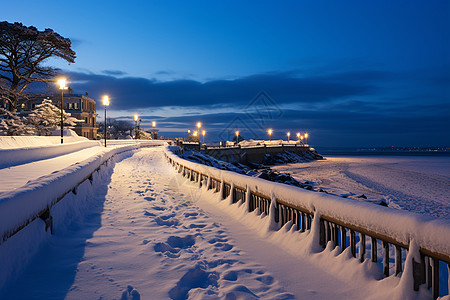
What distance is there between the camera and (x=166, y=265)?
489cm

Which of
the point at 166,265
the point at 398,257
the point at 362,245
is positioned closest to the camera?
the point at 398,257

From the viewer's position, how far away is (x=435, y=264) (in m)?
3.09

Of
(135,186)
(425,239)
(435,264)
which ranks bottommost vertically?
(135,186)

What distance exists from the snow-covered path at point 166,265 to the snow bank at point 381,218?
879mm

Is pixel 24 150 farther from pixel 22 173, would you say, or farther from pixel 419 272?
pixel 419 272

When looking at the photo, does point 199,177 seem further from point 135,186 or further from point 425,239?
point 425,239

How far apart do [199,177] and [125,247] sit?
819cm

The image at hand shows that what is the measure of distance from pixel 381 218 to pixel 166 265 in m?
3.19

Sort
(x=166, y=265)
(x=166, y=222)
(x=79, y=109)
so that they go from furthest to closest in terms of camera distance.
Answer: (x=79, y=109) → (x=166, y=222) → (x=166, y=265)

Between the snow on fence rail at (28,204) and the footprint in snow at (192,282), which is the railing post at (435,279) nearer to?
the footprint in snow at (192,282)

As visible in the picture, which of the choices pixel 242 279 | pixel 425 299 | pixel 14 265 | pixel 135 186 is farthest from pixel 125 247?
pixel 135 186

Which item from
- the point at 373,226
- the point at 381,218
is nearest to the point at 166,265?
the point at 373,226

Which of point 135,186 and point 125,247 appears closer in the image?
point 125,247

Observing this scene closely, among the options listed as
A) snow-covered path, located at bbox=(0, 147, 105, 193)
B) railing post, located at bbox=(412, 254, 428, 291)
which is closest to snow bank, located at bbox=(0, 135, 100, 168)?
snow-covered path, located at bbox=(0, 147, 105, 193)
